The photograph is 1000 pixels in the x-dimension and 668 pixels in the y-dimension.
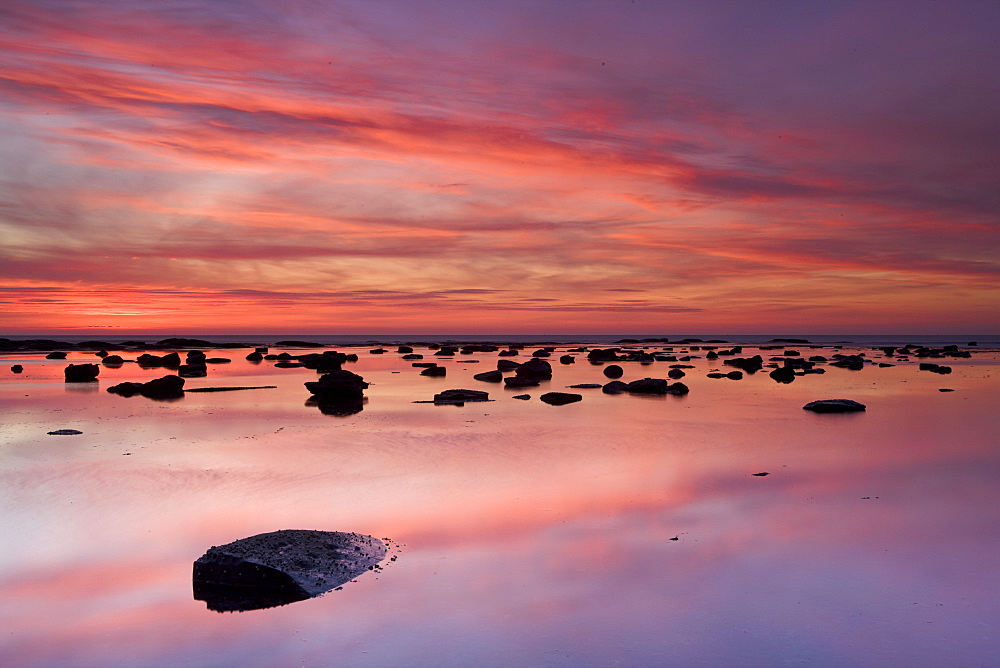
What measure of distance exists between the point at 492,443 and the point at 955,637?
13535 mm

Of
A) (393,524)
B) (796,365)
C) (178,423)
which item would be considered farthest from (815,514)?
(796,365)

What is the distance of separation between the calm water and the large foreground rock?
10.0 inches

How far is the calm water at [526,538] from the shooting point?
7531 mm

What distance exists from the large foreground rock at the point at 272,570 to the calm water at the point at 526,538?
0.84 feet

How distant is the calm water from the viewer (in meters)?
7.53

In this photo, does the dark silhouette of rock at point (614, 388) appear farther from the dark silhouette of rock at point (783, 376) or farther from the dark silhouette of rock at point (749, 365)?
the dark silhouette of rock at point (749, 365)

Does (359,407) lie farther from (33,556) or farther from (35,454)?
(33,556)

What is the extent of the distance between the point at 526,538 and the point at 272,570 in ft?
12.4

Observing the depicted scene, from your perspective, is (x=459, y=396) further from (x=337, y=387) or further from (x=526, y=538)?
(x=526, y=538)

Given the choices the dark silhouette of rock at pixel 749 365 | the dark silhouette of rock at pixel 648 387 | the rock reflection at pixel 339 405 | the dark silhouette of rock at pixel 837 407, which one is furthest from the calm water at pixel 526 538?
the dark silhouette of rock at pixel 749 365

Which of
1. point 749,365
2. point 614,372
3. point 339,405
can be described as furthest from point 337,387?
point 749,365

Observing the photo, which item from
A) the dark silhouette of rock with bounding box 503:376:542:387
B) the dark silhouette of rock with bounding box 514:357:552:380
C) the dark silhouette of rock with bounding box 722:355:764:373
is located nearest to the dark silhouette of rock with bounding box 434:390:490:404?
the dark silhouette of rock with bounding box 503:376:542:387

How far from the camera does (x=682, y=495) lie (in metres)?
14.1

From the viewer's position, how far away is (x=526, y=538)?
11.1 meters
